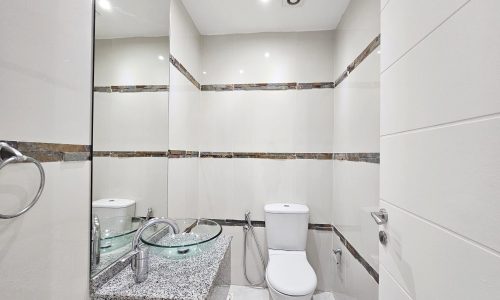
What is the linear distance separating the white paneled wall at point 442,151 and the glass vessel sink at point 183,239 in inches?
33.2

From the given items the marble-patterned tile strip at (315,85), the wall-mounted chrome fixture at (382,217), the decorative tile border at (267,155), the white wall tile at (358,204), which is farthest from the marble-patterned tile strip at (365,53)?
the wall-mounted chrome fixture at (382,217)

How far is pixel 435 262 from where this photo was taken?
0.66 metres

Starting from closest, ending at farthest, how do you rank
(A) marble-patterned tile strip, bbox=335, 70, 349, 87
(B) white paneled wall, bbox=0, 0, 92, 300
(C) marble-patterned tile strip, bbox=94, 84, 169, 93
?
(B) white paneled wall, bbox=0, 0, 92, 300 → (C) marble-patterned tile strip, bbox=94, 84, 169, 93 → (A) marble-patterned tile strip, bbox=335, 70, 349, 87

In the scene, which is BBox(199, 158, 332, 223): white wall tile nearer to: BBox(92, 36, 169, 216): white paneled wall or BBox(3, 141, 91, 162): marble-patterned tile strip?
BBox(92, 36, 169, 216): white paneled wall

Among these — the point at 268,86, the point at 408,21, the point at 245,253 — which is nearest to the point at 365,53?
the point at 408,21

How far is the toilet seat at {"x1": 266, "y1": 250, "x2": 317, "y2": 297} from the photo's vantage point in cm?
156

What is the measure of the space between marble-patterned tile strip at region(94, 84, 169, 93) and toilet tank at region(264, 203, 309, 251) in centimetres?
133

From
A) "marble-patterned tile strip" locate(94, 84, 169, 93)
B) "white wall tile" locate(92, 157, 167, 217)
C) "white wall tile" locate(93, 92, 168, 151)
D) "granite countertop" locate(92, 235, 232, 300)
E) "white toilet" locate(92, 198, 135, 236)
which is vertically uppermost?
"marble-patterned tile strip" locate(94, 84, 169, 93)

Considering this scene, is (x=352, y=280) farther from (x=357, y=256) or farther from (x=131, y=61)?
(x=131, y=61)

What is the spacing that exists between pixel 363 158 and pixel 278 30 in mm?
→ 1465

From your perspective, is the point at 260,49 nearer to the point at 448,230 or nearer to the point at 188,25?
the point at 188,25

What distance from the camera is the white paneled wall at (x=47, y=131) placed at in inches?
24.9

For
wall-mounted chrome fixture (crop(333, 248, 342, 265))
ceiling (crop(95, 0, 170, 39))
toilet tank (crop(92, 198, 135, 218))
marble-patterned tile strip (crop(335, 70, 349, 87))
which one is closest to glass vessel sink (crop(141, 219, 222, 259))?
toilet tank (crop(92, 198, 135, 218))

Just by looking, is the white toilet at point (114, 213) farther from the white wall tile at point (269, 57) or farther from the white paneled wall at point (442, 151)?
the white wall tile at point (269, 57)
